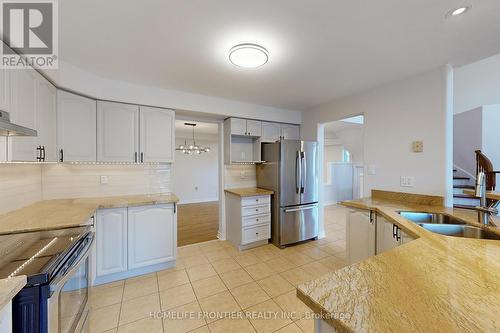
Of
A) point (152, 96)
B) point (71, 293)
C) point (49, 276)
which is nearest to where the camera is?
point (49, 276)

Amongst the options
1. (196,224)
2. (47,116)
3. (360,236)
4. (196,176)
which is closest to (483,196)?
(360,236)

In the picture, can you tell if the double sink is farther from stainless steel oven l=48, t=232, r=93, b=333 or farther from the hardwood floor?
the hardwood floor

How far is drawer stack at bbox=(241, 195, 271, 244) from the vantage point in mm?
3113

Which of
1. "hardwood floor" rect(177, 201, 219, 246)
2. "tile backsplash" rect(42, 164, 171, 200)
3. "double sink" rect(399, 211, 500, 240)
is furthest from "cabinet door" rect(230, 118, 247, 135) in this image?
"double sink" rect(399, 211, 500, 240)

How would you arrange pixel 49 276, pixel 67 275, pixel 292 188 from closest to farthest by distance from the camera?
pixel 49 276
pixel 67 275
pixel 292 188

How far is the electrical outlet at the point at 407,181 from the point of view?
236 centimetres

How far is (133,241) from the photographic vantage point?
236cm

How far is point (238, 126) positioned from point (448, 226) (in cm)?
274

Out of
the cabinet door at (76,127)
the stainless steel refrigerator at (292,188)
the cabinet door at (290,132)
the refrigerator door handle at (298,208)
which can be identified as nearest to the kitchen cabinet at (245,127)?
the stainless steel refrigerator at (292,188)

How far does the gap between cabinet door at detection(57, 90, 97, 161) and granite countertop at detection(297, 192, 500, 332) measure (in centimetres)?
267

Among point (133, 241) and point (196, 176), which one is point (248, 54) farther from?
point (196, 176)

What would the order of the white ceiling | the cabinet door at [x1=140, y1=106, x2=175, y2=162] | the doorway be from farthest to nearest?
the doorway, the cabinet door at [x1=140, y1=106, x2=175, y2=162], the white ceiling

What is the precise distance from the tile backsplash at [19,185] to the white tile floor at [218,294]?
1.14 metres

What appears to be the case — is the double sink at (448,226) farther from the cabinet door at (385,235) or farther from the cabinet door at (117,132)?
the cabinet door at (117,132)
